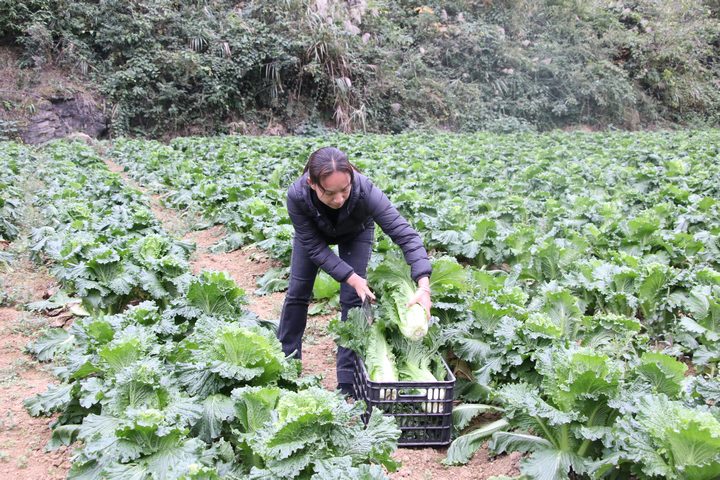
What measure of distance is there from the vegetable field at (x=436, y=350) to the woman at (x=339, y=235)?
0.27m

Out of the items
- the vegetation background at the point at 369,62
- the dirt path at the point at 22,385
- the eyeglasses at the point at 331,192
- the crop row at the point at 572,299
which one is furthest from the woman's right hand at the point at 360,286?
the vegetation background at the point at 369,62

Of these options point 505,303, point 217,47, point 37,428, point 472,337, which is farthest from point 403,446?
point 217,47

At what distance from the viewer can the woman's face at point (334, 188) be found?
130 inches

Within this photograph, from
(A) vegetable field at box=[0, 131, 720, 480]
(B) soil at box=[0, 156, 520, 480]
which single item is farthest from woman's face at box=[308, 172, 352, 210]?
(B) soil at box=[0, 156, 520, 480]

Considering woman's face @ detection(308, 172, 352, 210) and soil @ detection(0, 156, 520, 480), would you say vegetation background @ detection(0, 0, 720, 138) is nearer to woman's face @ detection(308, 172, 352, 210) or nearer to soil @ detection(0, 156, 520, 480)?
soil @ detection(0, 156, 520, 480)

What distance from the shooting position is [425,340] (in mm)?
3848

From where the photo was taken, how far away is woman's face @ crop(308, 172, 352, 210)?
130 inches

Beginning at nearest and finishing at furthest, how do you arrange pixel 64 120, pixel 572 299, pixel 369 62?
1. pixel 572 299
2. pixel 64 120
3. pixel 369 62

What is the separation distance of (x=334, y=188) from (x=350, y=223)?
553 millimetres

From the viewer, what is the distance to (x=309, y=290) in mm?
4203

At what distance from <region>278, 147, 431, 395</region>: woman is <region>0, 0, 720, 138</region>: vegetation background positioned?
19.5 meters

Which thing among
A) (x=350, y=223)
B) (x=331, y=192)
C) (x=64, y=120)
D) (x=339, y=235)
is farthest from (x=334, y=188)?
(x=64, y=120)

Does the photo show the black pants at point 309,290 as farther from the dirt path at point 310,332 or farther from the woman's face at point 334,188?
the woman's face at point 334,188

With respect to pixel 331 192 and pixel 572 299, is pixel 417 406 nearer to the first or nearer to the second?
pixel 331 192
